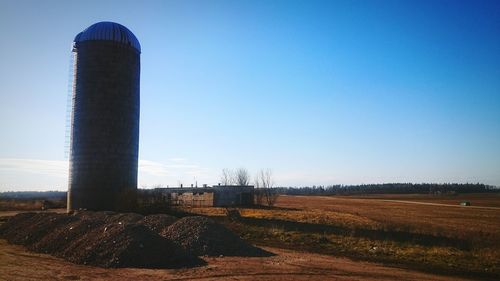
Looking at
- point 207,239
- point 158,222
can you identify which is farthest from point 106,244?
point 158,222

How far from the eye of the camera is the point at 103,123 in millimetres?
35656

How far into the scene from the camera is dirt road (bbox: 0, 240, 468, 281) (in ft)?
45.9

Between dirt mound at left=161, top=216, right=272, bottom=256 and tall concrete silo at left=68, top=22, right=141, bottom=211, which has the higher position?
tall concrete silo at left=68, top=22, right=141, bottom=211

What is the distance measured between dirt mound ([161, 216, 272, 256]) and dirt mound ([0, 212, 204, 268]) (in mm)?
1461

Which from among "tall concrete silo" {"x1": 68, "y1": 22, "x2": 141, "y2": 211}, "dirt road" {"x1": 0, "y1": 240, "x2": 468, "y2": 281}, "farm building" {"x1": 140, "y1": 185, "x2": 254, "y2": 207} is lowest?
"dirt road" {"x1": 0, "y1": 240, "x2": 468, "y2": 281}

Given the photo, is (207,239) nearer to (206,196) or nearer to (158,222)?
(158,222)

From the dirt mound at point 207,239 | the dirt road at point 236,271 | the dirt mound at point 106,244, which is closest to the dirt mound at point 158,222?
the dirt mound at point 207,239

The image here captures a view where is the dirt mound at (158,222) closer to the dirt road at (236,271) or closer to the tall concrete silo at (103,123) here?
the dirt road at (236,271)

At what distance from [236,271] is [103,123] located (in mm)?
24627

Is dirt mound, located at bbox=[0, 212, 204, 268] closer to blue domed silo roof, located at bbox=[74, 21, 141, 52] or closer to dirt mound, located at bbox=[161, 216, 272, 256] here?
dirt mound, located at bbox=[161, 216, 272, 256]

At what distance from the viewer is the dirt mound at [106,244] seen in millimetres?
15954

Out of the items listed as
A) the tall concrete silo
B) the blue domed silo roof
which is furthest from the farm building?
the blue domed silo roof

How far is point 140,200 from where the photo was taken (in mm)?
37938

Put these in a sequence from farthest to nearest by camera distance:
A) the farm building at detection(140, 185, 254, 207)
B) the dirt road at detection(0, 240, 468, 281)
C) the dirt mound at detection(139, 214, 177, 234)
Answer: the farm building at detection(140, 185, 254, 207)
the dirt mound at detection(139, 214, 177, 234)
the dirt road at detection(0, 240, 468, 281)
